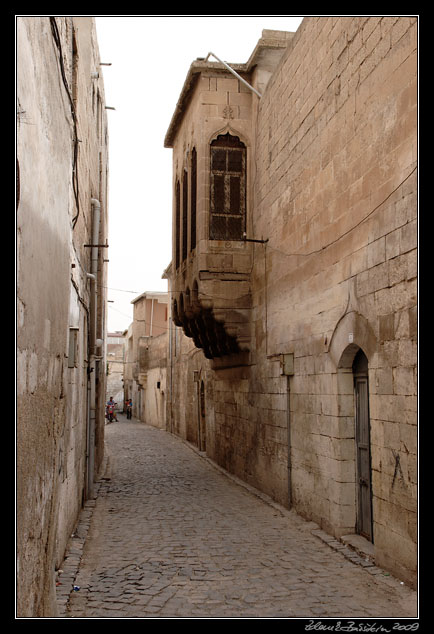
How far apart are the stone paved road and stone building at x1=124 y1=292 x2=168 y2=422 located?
1911 cm

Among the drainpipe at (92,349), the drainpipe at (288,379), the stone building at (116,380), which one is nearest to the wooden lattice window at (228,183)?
the drainpipe at (92,349)

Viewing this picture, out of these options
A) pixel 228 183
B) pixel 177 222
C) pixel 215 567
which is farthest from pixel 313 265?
pixel 177 222

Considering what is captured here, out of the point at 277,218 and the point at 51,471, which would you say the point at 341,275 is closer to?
the point at 277,218

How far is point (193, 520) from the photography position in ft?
28.6

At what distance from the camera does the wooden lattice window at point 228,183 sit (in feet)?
A: 40.5

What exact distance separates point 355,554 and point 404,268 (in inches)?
121

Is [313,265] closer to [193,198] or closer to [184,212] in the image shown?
[193,198]

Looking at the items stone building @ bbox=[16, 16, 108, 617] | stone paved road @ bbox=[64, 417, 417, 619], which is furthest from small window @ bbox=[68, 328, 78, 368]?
stone paved road @ bbox=[64, 417, 417, 619]

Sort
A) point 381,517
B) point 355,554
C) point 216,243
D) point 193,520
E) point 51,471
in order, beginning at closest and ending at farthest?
1. point 51,471
2. point 381,517
3. point 355,554
4. point 193,520
5. point 216,243

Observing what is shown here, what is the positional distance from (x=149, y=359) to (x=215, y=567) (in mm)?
28397

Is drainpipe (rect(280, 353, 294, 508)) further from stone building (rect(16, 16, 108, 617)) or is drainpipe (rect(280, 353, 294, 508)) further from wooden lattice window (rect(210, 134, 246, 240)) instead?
stone building (rect(16, 16, 108, 617))

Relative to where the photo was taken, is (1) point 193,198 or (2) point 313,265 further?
(1) point 193,198

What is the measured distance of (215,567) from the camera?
6316 millimetres

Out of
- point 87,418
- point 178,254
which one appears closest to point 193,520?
point 87,418
